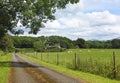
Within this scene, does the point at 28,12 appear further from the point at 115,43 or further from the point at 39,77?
the point at 115,43

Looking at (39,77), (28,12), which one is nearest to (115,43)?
(28,12)

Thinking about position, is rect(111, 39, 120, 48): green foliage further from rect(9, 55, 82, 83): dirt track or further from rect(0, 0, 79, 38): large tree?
rect(9, 55, 82, 83): dirt track

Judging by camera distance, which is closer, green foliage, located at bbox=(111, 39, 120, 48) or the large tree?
the large tree

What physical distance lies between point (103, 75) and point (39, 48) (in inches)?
6163

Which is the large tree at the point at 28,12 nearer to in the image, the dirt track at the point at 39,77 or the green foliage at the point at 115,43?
the dirt track at the point at 39,77

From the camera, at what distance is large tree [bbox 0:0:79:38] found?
3672 cm

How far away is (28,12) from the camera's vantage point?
36.3m

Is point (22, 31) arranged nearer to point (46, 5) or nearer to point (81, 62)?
point (46, 5)

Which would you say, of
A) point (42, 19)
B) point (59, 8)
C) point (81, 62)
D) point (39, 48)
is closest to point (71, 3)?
point (59, 8)

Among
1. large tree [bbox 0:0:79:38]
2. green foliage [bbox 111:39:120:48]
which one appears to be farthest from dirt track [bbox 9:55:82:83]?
green foliage [bbox 111:39:120:48]

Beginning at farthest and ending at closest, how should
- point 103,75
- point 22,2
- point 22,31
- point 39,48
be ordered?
1. point 39,48
2. point 22,31
3. point 22,2
4. point 103,75

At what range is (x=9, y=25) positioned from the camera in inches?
1623

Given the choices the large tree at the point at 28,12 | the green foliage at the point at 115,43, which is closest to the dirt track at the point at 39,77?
the large tree at the point at 28,12

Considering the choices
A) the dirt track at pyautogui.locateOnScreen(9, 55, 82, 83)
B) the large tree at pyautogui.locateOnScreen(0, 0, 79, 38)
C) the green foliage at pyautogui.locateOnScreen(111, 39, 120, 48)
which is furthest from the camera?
the green foliage at pyautogui.locateOnScreen(111, 39, 120, 48)
